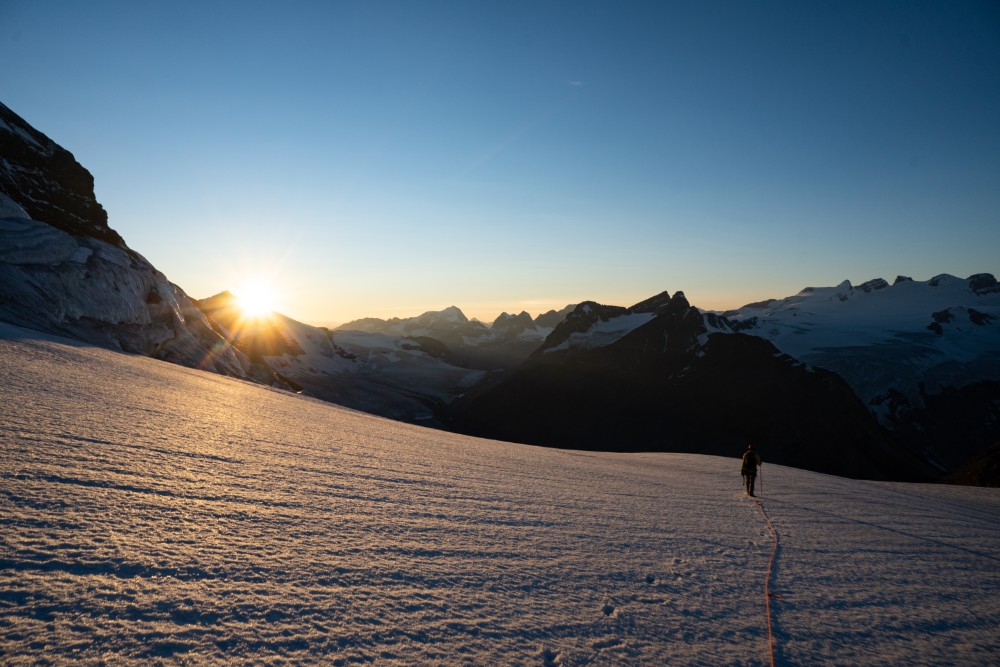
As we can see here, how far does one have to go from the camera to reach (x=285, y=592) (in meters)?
4.29

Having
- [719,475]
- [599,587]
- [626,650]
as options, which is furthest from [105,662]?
[719,475]

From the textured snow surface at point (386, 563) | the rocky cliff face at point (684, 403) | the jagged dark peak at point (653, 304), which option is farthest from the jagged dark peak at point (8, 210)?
the jagged dark peak at point (653, 304)

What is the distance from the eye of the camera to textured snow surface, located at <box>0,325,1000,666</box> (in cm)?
374

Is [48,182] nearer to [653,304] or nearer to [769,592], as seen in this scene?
[769,592]

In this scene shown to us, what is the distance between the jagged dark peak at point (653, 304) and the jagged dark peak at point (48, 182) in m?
135

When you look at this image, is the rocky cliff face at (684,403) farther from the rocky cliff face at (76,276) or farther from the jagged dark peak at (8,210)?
the jagged dark peak at (8,210)

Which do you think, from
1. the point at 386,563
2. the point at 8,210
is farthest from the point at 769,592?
the point at 8,210

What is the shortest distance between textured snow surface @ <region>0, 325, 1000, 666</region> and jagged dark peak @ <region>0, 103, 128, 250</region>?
3221 centimetres

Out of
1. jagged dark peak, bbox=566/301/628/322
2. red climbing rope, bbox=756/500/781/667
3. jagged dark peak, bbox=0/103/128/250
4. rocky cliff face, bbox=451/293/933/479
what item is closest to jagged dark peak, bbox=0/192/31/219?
jagged dark peak, bbox=0/103/128/250

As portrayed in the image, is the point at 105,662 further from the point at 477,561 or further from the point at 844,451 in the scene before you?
the point at 844,451

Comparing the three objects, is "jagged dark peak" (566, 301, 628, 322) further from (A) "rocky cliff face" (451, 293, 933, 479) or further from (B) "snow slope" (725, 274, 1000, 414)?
(B) "snow slope" (725, 274, 1000, 414)

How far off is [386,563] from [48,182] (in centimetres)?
5075

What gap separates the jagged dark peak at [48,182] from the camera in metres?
34.0

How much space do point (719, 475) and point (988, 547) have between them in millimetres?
7401
